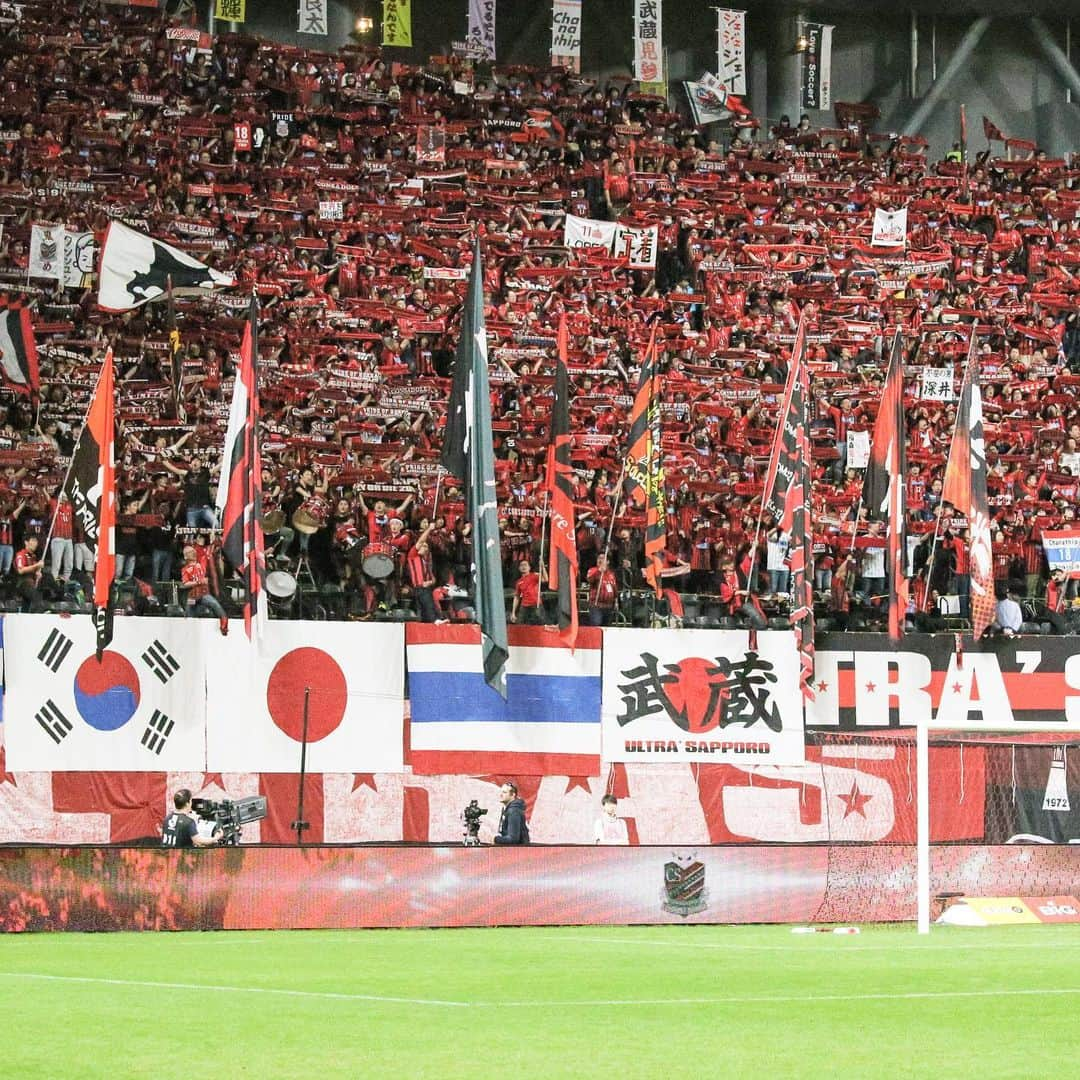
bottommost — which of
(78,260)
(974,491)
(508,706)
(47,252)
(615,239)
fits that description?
(508,706)

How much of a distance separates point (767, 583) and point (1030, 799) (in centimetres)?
519

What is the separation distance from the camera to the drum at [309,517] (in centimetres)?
2508

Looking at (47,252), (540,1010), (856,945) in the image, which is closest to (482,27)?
(47,252)

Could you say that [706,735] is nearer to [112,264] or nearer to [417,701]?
[417,701]

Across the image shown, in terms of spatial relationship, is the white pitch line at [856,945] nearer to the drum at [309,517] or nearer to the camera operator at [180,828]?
the camera operator at [180,828]

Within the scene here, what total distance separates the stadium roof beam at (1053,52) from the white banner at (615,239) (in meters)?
17.2

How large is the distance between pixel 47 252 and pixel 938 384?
14.8 meters

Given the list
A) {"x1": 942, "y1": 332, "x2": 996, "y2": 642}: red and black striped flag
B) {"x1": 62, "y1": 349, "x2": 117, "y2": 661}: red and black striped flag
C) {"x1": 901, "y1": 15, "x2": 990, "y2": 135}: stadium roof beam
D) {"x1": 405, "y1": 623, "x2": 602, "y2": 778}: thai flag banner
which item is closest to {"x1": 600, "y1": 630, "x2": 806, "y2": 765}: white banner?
{"x1": 405, "y1": 623, "x2": 602, "y2": 778}: thai flag banner

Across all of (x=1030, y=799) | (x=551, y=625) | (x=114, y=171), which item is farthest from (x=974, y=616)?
(x=114, y=171)

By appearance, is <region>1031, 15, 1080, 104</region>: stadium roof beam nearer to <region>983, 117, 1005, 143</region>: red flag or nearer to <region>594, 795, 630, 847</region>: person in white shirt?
<region>983, 117, 1005, 143</region>: red flag

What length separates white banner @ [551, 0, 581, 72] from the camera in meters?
41.9

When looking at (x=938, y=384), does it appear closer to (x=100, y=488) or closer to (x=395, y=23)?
(x=395, y=23)

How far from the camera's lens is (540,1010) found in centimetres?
953

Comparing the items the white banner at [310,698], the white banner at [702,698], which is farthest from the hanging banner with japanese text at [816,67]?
the white banner at [310,698]
